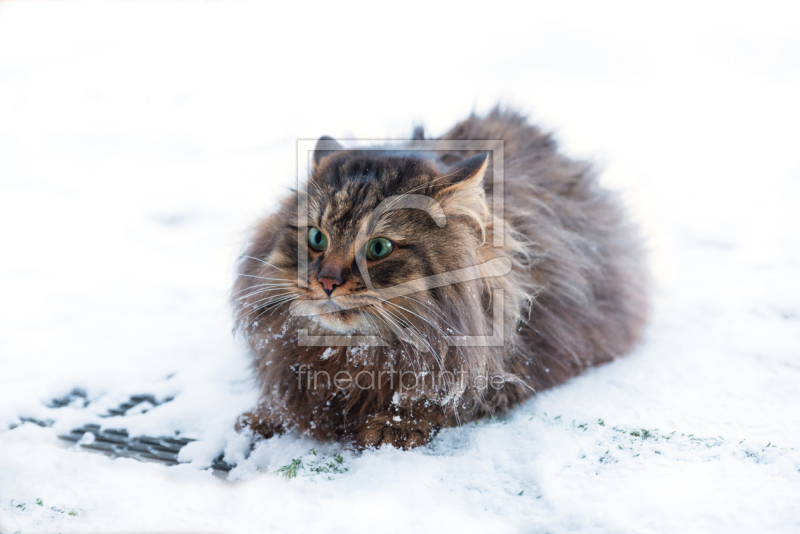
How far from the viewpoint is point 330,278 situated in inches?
70.8

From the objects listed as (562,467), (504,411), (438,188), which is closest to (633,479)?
(562,467)

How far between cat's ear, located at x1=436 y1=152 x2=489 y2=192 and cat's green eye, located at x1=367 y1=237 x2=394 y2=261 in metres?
0.29

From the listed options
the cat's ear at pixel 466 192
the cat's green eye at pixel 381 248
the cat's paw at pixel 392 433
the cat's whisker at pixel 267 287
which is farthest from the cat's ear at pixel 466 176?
the cat's paw at pixel 392 433

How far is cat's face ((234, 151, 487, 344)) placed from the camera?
72.1 inches

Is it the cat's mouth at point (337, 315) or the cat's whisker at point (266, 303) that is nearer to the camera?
the cat's mouth at point (337, 315)

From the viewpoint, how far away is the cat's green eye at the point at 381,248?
6.15ft

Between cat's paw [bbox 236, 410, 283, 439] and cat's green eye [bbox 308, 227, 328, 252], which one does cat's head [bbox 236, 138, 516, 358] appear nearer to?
cat's green eye [bbox 308, 227, 328, 252]

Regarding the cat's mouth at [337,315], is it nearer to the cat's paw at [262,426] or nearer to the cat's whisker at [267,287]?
the cat's whisker at [267,287]

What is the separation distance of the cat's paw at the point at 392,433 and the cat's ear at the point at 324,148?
1.08 meters

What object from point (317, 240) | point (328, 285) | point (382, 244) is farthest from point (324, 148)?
point (328, 285)

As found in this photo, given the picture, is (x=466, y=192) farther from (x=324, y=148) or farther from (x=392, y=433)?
(x=392, y=433)

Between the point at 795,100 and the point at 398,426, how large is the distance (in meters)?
6.21

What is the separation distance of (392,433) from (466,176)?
3.28ft

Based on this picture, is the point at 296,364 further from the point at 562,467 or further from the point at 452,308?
the point at 562,467
